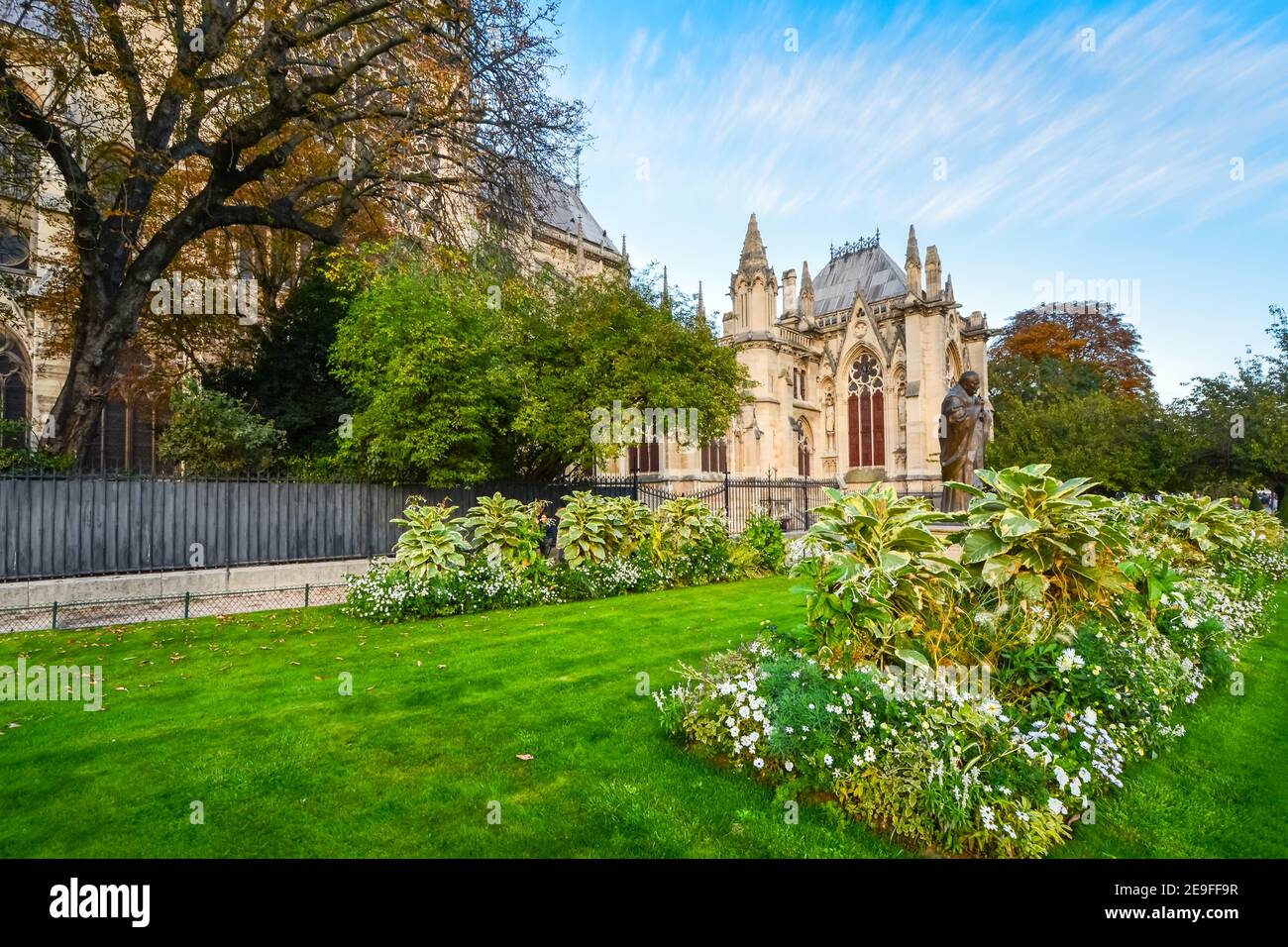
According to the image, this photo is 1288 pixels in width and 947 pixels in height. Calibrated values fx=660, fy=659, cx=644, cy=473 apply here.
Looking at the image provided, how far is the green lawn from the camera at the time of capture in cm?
347

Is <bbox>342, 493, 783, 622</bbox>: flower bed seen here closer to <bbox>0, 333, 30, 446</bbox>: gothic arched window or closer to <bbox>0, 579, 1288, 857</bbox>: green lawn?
<bbox>0, 579, 1288, 857</bbox>: green lawn

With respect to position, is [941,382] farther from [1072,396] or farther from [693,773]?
[693,773]

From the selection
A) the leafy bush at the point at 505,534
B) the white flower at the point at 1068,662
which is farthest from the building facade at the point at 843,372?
the white flower at the point at 1068,662

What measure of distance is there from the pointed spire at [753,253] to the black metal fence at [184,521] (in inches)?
807

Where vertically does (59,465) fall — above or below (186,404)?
below

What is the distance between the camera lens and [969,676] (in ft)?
14.4

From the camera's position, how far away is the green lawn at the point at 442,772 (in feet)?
11.4

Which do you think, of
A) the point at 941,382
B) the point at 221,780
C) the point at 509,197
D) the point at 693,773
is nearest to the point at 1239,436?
the point at 941,382

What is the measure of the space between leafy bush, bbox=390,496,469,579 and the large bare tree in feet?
22.3

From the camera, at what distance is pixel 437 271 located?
16062mm

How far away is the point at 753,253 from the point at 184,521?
2633 centimetres

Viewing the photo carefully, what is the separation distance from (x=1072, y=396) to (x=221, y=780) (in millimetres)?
41027

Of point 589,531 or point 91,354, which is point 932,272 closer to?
point 589,531

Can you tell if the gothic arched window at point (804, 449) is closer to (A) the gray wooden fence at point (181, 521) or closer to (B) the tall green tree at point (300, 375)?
(A) the gray wooden fence at point (181, 521)
